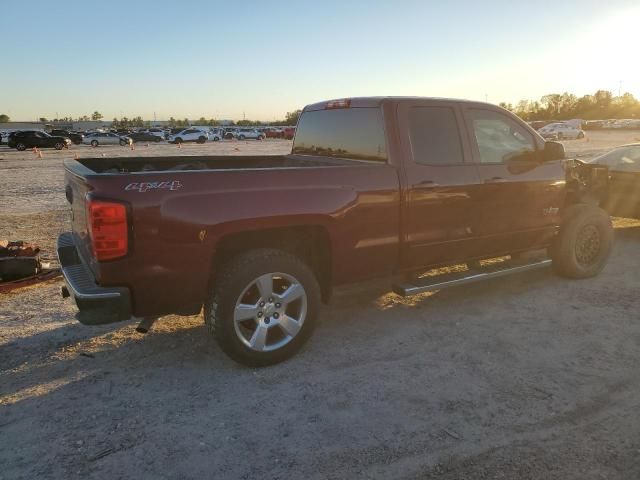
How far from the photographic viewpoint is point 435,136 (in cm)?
456

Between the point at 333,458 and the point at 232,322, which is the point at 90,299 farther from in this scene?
the point at 333,458

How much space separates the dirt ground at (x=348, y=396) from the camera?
274cm

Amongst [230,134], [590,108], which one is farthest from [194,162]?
[590,108]

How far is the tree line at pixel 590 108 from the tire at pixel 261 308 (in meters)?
A: 106

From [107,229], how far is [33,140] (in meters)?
42.9

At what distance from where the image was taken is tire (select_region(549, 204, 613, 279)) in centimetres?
559

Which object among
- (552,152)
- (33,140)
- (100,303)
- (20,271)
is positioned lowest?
(20,271)

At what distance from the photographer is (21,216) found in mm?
10227

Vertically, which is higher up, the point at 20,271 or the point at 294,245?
the point at 294,245

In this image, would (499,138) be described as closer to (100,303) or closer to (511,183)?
(511,183)

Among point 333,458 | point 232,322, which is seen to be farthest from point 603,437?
point 232,322

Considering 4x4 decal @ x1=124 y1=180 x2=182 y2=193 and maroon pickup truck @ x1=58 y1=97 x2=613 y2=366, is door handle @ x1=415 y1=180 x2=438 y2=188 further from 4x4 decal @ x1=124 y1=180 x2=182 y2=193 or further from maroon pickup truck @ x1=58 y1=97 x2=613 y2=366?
4x4 decal @ x1=124 y1=180 x2=182 y2=193

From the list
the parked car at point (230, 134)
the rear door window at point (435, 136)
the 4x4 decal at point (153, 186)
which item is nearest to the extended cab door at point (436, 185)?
the rear door window at point (435, 136)

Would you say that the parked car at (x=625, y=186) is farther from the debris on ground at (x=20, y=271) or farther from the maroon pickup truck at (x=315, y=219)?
the debris on ground at (x=20, y=271)
